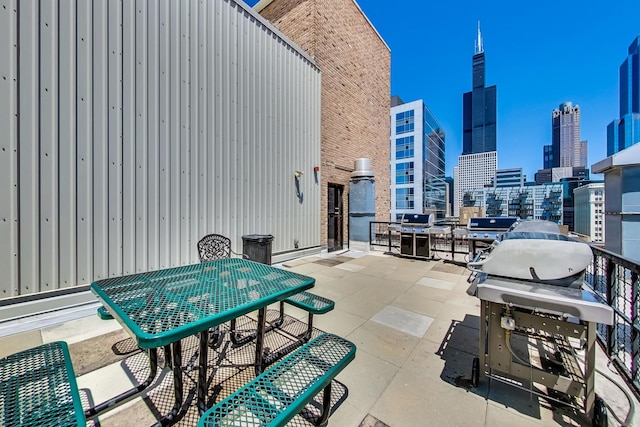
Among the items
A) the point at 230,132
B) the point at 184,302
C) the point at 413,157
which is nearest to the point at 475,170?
the point at 413,157

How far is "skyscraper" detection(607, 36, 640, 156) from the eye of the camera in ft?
145

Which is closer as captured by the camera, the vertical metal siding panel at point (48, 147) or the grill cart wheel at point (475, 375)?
the grill cart wheel at point (475, 375)

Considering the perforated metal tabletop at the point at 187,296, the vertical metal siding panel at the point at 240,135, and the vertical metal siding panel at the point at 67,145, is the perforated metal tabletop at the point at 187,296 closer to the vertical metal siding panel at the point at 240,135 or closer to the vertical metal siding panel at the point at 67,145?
the vertical metal siding panel at the point at 67,145

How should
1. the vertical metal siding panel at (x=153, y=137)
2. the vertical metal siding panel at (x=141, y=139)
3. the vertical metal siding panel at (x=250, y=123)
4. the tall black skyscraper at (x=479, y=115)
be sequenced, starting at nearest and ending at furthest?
the vertical metal siding panel at (x=141, y=139), the vertical metal siding panel at (x=153, y=137), the vertical metal siding panel at (x=250, y=123), the tall black skyscraper at (x=479, y=115)

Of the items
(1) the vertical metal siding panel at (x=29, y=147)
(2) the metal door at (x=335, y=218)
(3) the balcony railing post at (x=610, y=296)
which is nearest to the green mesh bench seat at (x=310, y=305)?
(3) the balcony railing post at (x=610, y=296)

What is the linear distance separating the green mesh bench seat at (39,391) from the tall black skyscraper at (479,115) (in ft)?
512

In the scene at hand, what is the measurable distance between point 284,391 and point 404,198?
1631 inches

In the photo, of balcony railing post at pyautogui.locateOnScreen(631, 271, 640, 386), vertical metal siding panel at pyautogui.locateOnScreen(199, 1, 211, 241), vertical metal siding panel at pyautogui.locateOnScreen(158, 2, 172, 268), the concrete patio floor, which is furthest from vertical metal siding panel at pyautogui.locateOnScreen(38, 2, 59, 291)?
balcony railing post at pyautogui.locateOnScreen(631, 271, 640, 386)

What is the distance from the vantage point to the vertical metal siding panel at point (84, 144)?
3.39 meters

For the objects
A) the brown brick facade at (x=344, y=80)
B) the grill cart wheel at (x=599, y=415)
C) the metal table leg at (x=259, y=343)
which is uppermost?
the brown brick facade at (x=344, y=80)

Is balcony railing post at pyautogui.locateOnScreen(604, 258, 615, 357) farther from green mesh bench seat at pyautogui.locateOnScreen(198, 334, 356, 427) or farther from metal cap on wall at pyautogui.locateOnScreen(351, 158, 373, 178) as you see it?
metal cap on wall at pyautogui.locateOnScreen(351, 158, 373, 178)

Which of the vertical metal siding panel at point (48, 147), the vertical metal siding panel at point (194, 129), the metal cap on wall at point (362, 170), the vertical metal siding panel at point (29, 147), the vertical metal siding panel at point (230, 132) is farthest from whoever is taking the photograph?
the metal cap on wall at point (362, 170)

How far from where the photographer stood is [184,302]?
1.58m

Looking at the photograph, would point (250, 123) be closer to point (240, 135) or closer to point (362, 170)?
point (240, 135)
